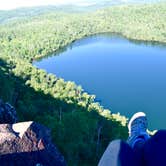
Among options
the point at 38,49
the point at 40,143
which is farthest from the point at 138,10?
the point at 40,143

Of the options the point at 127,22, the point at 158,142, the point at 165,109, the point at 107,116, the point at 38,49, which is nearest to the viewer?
the point at 158,142

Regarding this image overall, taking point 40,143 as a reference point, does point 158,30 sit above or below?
below

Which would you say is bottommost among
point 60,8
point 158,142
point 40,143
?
point 60,8

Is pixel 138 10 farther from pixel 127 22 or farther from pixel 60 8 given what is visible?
pixel 60 8

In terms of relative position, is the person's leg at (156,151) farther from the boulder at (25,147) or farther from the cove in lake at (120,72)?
the cove in lake at (120,72)

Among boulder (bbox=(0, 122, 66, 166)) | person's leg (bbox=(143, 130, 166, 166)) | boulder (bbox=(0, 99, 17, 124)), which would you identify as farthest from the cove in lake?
person's leg (bbox=(143, 130, 166, 166))

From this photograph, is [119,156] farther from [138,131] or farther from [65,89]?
[65,89]

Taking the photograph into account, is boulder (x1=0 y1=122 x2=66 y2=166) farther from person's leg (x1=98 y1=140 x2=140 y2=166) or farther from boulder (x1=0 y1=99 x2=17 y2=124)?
boulder (x1=0 y1=99 x2=17 y2=124)
